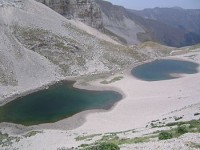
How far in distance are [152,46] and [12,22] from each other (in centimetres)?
8234

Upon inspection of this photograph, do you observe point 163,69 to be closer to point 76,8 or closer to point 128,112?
point 128,112

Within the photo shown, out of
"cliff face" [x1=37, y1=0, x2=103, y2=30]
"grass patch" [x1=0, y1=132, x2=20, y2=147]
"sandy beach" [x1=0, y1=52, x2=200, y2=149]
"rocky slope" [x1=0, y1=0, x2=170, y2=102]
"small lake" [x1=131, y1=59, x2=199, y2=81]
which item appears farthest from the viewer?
"cliff face" [x1=37, y1=0, x2=103, y2=30]

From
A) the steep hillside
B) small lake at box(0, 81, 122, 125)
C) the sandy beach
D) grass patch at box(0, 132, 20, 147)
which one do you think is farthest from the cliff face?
grass patch at box(0, 132, 20, 147)

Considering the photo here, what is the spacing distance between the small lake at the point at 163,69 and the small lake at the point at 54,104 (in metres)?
28.3

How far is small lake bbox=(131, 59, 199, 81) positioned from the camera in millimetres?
122500

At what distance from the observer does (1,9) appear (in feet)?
426

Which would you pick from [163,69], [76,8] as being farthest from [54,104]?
[76,8]

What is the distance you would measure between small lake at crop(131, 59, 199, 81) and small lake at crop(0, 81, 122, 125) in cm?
2827

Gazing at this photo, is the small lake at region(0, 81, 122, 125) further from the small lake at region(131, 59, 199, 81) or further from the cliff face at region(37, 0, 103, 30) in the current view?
the cliff face at region(37, 0, 103, 30)

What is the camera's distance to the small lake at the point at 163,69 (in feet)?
402

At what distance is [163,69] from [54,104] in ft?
215

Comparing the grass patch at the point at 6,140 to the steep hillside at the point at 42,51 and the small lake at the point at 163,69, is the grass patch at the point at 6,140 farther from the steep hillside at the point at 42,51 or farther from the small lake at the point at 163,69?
the small lake at the point at 163,69

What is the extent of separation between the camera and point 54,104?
84.2 metres

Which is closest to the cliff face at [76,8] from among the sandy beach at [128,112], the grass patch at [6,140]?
the sandy beach at [128,112]
